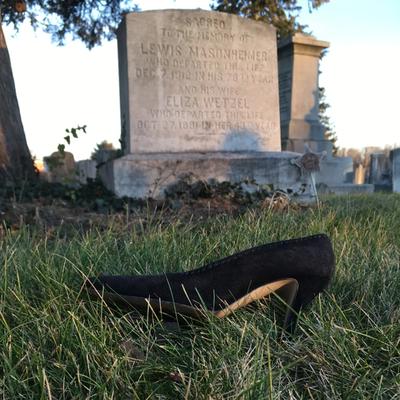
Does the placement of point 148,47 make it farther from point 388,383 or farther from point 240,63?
point 388,383

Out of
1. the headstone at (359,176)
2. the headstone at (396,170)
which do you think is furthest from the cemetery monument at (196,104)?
the headstone at (359,176)

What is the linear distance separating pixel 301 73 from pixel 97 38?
15.5 ft

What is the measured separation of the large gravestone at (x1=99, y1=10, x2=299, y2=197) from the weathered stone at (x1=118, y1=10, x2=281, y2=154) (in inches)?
0.5

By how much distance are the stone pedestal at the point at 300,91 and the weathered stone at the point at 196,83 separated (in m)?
4.58

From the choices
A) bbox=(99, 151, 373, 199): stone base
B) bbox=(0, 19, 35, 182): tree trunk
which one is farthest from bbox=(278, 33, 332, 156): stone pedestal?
bbox=(0, 19, 35, 182): tree trunk

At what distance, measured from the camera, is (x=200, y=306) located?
138cm

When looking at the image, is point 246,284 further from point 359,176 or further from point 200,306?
point 359,176

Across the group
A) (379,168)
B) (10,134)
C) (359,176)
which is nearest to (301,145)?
(359,176)

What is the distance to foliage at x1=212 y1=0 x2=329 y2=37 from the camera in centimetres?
923

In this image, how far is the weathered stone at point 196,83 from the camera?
5379 mm

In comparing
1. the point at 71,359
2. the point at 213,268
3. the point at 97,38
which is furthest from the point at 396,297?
the point at 97,38

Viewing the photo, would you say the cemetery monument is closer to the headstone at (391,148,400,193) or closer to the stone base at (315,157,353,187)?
the stone base at (315,157,353,187)

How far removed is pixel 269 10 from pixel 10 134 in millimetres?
6466

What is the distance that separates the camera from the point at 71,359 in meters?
1.19
